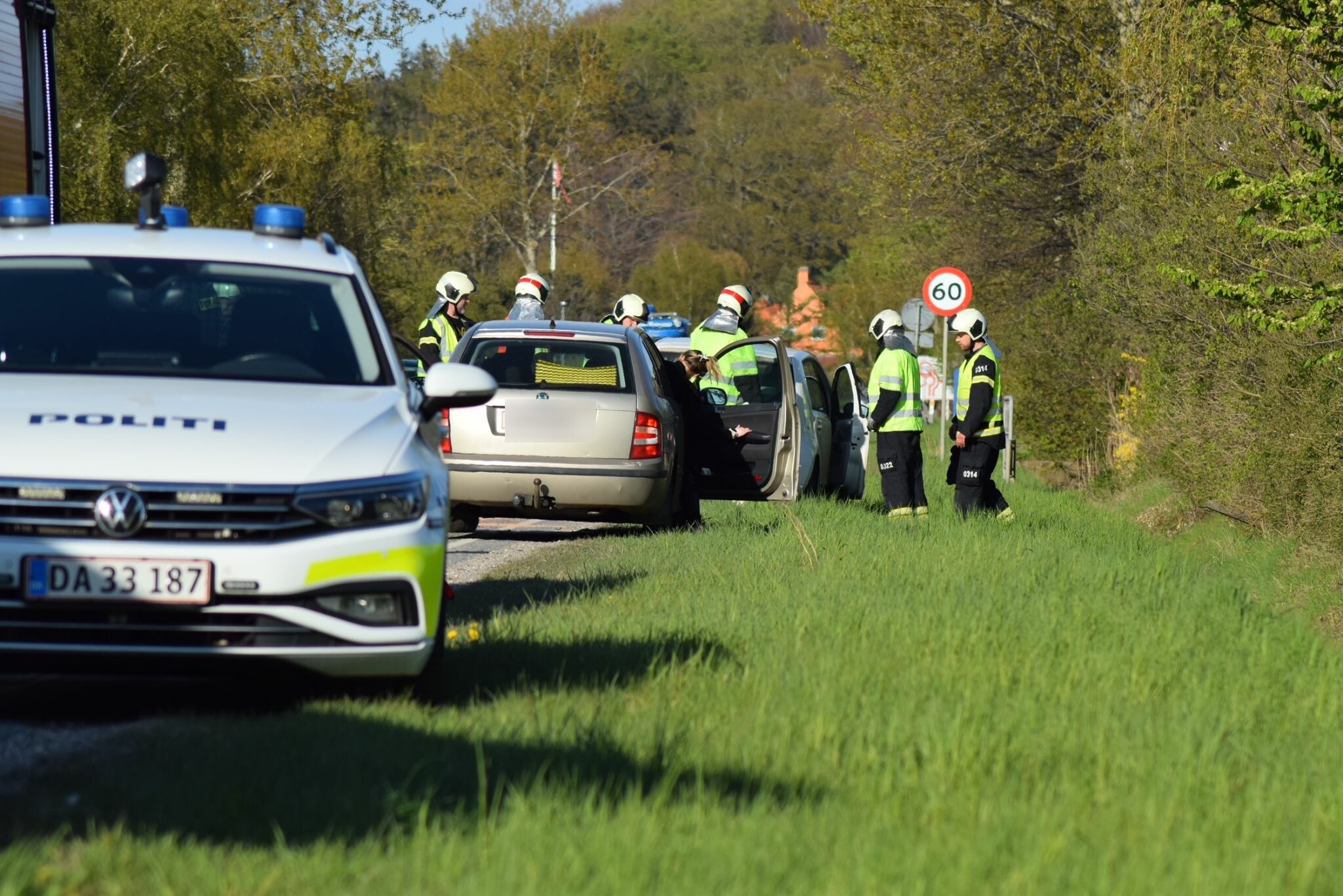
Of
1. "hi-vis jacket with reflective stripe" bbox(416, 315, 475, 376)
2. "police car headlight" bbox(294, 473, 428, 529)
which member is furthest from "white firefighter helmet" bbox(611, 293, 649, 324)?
"police car headlight" bbox(294, 473, 428, 529)

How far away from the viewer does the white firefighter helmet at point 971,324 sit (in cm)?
1507

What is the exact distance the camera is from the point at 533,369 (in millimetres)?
13352

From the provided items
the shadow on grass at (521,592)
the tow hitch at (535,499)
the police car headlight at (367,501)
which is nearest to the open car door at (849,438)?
the tow hitch at (535,499)

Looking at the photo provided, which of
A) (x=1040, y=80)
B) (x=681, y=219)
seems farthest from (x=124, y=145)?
(x=681, y=219)

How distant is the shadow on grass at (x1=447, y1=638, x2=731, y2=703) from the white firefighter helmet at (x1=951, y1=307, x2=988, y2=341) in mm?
7826

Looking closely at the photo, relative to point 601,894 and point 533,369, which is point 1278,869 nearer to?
point 601,894

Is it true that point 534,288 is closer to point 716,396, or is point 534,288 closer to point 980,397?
point 716,396

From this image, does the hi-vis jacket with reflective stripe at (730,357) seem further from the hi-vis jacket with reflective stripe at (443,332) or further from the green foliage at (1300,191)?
the green foliage at (1300,191)

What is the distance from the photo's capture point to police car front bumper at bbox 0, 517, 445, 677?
5.60 metres

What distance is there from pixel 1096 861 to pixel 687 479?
9763 mm

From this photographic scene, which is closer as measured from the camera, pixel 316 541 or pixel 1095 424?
pixel 316 541

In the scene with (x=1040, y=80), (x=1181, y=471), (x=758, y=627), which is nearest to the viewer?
(x=758, y=627)

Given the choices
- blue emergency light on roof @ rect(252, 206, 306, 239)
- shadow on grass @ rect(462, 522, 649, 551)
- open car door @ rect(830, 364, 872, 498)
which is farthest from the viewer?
open car door @ rect(830, 364, 872, 498)

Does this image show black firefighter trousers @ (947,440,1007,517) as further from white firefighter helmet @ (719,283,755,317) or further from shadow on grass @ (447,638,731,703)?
shadow on grass @ (447,638,731,703)
